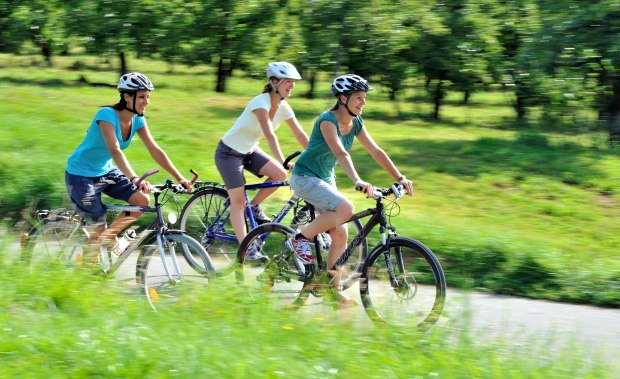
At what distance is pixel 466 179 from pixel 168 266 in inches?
262

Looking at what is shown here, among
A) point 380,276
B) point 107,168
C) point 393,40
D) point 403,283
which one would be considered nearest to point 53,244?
point 107,168

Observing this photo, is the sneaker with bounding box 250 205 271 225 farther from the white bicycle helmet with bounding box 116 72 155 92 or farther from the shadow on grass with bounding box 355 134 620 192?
the shadow on grass with bounding box 355 134 620 192

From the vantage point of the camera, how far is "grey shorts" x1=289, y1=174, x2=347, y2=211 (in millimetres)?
7070

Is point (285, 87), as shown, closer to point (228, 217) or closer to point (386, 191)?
point (228, 217)

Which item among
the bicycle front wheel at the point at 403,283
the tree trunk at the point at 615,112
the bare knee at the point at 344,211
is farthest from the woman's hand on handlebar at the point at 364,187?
the tree trunk at the point at 615,112

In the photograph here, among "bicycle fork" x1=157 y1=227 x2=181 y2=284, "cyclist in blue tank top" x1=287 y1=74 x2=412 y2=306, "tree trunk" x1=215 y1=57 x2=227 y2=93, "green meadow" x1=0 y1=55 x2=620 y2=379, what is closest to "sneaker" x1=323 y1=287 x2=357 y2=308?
"cyclist in blue tank top" x1=287 y1=74 x2=412 y2=306

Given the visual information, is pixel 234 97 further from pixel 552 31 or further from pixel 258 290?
pixel 258 290

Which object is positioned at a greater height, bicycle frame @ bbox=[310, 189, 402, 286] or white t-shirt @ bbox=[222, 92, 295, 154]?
white t-shirt @ bbox=[222, 92, 295, 154]

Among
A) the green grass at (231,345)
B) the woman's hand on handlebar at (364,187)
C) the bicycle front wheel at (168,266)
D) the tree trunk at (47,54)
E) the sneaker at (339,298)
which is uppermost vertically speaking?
the woman's hand on handlebar at (364,187)

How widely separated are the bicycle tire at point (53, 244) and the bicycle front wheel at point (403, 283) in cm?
229

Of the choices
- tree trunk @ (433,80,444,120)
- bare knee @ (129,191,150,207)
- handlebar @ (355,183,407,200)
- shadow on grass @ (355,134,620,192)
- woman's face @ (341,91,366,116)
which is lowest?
tree trunk @ (433,80,444,120)

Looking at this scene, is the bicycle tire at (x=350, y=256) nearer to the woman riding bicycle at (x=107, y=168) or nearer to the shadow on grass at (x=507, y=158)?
the woman riding bicycle at (x=107, y=168)

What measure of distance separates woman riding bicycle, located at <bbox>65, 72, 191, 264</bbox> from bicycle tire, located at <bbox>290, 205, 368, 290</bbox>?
1.15 metres

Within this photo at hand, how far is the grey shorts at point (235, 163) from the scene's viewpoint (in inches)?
324
